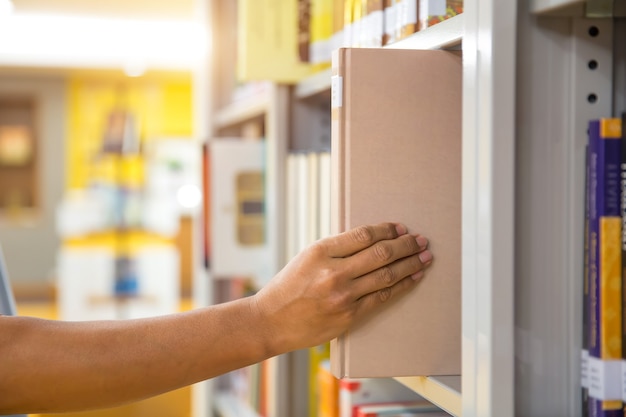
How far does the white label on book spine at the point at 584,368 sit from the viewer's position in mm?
918

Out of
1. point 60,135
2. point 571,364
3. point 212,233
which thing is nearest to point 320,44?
point 212,233

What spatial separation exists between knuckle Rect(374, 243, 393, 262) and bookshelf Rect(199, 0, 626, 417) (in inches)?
4.5

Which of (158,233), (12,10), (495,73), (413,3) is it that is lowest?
(158,233)

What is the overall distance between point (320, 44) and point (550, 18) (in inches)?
34.5

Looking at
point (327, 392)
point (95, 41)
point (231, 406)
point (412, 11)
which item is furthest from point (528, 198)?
point (95, 41)

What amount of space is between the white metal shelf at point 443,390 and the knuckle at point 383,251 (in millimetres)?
187

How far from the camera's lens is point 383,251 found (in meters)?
1.03

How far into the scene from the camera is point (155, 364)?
1080 mm

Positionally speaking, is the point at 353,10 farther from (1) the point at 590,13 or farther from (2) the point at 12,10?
(2) the point at 12,10

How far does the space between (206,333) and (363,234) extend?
0.26 metres

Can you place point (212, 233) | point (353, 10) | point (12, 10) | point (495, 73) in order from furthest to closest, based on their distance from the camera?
1. point (12, 10)
2. point (212, 233)
3. point (353, 10)
4. point (495, 73)

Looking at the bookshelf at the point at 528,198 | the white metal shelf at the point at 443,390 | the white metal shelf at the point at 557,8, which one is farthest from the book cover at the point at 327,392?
the white metal shelf at the point at 557,8

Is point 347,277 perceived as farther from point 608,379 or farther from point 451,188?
point 608,379

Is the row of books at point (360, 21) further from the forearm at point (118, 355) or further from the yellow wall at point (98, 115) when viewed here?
the yellow wall at point (98, 115)
